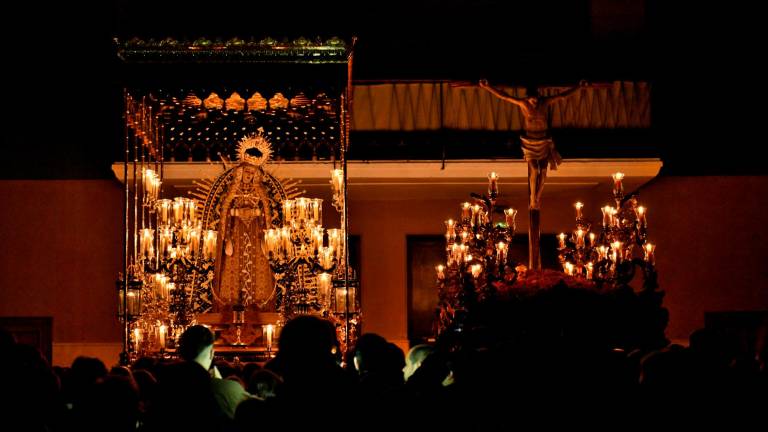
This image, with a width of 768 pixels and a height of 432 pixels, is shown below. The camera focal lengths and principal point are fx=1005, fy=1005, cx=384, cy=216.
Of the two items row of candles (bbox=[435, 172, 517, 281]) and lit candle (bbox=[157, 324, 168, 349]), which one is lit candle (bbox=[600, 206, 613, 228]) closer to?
row of candles (bbox=[435, 172, 517, 281])

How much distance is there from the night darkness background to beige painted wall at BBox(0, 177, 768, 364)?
15.4 inches

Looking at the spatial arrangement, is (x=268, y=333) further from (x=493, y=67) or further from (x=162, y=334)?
(x=493, y=67)

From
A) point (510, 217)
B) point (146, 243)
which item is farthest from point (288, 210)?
point (510, 217)

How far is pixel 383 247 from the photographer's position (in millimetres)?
16594

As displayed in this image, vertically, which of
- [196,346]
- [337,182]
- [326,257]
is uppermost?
[337,182]

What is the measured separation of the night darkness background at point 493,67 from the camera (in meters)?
15.7

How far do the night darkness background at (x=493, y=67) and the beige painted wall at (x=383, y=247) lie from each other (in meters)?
0.39

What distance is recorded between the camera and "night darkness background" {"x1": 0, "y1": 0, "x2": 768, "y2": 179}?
15703 mm

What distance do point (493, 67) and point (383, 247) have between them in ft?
11.3

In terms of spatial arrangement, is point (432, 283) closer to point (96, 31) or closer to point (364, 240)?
point (364, 240)

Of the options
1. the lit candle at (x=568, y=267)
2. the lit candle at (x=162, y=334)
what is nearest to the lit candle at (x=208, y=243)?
the lit candle at (x=162, y=334)

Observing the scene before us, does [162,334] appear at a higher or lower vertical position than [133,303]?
lower

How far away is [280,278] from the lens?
1016 cm

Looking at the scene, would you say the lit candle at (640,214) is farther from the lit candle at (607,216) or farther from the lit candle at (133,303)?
the lit candle at (133,303)
